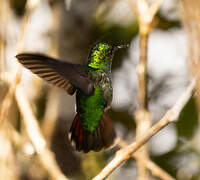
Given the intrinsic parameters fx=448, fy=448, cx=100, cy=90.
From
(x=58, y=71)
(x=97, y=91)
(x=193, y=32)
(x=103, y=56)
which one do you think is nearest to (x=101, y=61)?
(x=103, y=56)

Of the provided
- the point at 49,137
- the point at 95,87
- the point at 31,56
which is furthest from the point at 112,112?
the point at 31,56

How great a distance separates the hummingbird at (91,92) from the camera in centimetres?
185

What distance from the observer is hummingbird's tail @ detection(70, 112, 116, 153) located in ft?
6.73

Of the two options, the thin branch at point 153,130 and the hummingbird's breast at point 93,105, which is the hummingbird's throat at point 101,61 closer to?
the hummingbird's breast at point 93,105

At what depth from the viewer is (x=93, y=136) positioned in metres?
2.14

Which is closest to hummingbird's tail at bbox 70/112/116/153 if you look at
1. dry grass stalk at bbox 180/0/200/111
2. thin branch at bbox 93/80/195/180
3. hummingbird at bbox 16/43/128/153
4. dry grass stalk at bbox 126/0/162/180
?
hummingbird at bbox 16/43/128/153

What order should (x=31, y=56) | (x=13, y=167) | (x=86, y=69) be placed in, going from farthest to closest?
(x=13, y=167), (x=86, y=69), (x=31, y=56)

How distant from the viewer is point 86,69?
6.63ft

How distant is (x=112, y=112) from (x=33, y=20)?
1057mm

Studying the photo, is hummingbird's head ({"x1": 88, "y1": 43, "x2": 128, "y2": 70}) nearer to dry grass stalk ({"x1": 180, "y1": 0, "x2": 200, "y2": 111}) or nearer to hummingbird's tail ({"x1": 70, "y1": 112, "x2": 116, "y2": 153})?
hummingbird's tail ({"x1": 70, "y1": 112, "x2": 116, "y2": 153})

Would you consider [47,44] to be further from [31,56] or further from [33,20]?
[31,56]

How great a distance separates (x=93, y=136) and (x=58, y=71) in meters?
0.52

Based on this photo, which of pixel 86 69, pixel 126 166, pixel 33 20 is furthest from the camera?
pixel 33 20

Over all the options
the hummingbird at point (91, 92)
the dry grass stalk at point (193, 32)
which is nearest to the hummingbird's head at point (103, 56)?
the hummingbird at point (91, 92)
